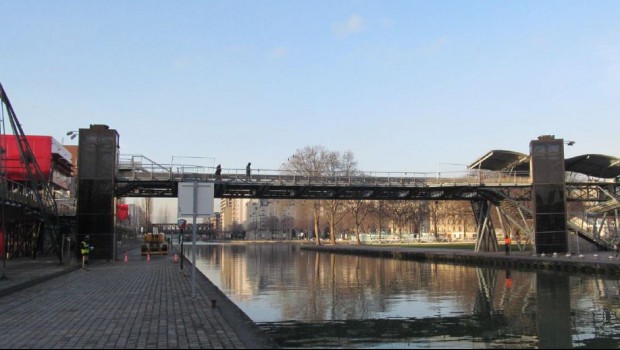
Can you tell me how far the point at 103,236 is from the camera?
131 feet

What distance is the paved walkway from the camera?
10.1 meters

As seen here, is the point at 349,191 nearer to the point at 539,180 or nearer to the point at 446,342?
the point at 539,180

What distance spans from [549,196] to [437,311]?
28.1 metres

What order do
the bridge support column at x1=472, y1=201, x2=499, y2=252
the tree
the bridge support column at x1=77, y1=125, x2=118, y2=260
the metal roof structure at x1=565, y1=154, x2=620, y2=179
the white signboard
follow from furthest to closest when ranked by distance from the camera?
the tree → the bridge support column at x1=472, y1=201, x2=499, y2=252 → the metal roof structure at x1=565, y1=154, x2=620, y2=179 → the bridge support column at x1=77, y1=125, x2=118, y2=260 → the white signboard

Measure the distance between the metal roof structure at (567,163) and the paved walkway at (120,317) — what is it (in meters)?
30.0

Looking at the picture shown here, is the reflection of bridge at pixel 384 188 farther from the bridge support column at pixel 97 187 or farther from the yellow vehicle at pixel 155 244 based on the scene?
the yellow vehicle at pixel 155 244

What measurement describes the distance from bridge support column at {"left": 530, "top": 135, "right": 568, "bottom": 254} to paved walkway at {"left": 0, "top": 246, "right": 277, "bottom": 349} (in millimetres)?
29126

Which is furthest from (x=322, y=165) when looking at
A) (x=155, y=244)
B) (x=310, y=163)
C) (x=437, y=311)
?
(x=437, y=311)

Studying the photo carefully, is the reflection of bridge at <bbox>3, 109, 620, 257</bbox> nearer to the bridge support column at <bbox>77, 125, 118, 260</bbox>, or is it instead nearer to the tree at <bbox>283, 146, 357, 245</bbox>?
the bridge support column at <bbox>77, 125, 118, 260</bbox>

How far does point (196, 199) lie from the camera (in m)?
15.9

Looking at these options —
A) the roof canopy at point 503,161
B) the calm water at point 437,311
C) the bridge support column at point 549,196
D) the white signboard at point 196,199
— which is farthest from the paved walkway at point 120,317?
the roof canopy at point 503,161

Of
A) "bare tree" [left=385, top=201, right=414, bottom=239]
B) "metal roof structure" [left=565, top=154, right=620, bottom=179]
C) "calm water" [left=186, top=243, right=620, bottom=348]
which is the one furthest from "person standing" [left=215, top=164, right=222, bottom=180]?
"bare tree" [left=385, top=201, right=414, bottom=239]

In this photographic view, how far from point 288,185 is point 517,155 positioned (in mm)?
18160

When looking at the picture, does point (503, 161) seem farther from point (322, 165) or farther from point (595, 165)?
point (322, 165)
